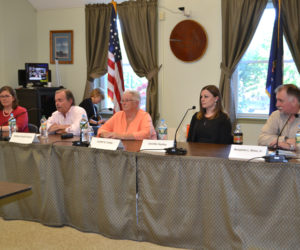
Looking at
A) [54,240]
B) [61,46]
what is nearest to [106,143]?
[54,240]

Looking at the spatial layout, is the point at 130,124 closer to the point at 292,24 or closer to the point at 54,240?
the point at 54,240

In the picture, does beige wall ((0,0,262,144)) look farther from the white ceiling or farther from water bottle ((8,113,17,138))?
water bottle ((8,113,17,138))

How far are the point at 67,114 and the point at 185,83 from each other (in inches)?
93.1

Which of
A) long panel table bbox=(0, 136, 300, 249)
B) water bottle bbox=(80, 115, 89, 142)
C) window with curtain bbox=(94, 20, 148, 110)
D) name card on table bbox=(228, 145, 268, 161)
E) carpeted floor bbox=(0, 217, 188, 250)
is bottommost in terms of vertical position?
carpeted floor bbox=(0, 217, 188, 250)

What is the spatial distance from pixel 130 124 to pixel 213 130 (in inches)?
31.2

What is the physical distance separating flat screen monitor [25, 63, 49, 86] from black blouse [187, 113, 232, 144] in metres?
3.86

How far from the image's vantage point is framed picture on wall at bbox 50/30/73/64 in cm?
680

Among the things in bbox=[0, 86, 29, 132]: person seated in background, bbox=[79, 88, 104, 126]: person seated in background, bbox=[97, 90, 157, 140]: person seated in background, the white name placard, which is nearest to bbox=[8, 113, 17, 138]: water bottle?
bbox=[0, 86, 29, 132]: person seated in background

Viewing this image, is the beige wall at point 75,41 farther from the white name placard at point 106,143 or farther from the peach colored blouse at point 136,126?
the white name placard at point 106,143

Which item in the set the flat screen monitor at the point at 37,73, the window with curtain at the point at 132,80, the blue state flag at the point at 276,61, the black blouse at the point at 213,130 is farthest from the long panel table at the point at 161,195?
the flat screen monitor at the point at 37,73

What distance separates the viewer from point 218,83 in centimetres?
567

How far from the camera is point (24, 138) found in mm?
3205

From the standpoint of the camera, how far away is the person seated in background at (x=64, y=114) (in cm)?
395

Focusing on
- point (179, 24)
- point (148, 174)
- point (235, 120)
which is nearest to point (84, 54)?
point (179, 24)
